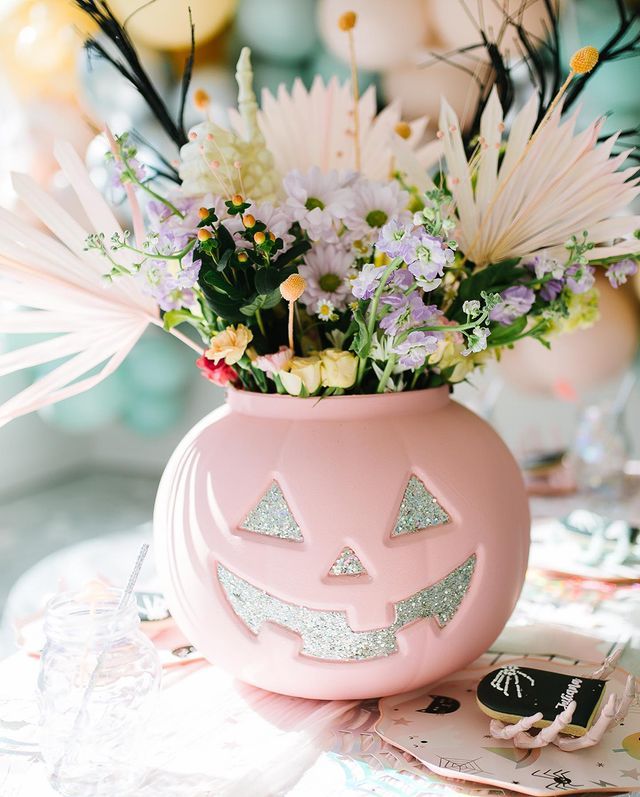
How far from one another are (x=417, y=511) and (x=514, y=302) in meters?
0.22

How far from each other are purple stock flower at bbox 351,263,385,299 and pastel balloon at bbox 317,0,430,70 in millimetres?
1684

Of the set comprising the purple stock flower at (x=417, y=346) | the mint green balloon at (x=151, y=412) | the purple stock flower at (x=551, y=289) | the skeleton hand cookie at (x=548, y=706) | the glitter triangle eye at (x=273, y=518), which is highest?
the purple stock flower at (x=551, y=289)

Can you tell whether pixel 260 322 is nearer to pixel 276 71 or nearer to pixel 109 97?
pixel 109 97

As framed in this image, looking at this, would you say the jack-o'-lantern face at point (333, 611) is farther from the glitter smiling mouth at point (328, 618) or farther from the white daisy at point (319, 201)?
the white daisy at point (319, 201)

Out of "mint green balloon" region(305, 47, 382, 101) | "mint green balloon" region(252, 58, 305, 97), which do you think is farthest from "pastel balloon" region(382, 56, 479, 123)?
"mint green balloon" region(252, 58, 305, 97)

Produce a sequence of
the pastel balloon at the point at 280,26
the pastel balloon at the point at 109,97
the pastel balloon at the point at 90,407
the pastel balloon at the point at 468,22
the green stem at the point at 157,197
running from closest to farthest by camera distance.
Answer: the green stem at the point at 157,197 < the pastel balloon at the point at 468,22 < the pastel balloon at the point at 109,97 < the pastel balloon at the point at 280,26 < the pastel balloon at the point at 90,407

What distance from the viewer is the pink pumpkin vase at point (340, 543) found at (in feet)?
2.49

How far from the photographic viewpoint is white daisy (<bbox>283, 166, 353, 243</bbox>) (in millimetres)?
776

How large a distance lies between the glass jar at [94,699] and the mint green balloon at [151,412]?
8.22ft

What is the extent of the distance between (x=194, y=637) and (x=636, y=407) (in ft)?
7.19

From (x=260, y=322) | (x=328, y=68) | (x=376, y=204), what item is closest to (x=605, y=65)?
(x=328, y=68)

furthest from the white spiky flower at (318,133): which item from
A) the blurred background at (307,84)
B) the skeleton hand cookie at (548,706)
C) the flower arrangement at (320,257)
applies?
the blurred background at (307,84)

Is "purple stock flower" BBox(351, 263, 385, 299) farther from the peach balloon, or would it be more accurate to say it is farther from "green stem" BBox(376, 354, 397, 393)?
the peach balloon

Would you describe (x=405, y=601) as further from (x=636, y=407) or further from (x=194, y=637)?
(x=636, y=407)
